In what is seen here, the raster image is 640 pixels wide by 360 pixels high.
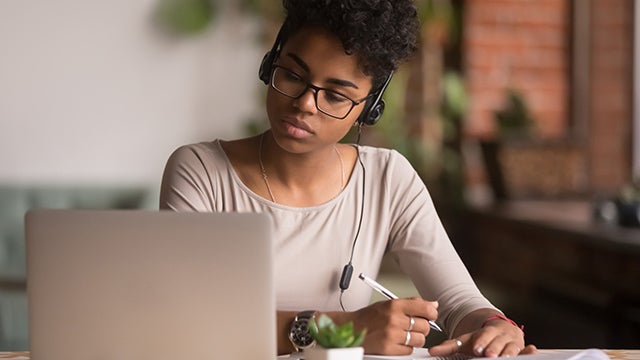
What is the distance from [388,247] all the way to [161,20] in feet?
9.10

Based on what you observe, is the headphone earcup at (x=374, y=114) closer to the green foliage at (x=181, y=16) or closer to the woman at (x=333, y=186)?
the woman at (x=333, y=186)

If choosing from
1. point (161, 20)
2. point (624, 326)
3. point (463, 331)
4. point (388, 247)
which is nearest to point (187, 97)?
point (161, 20)

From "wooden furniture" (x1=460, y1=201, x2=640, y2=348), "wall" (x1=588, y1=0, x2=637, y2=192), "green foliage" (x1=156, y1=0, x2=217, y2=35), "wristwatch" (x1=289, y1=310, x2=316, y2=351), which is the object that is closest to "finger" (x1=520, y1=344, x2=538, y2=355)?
"wristwatch" (x1=289, y1=310, x2=316, y2=351)

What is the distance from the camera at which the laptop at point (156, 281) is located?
4.24 feet

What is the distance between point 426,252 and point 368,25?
46cm

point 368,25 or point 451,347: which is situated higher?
point 368,25

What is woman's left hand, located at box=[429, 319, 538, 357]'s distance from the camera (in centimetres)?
158

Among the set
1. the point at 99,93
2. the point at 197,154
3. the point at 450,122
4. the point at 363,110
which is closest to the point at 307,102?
the point at 363,110

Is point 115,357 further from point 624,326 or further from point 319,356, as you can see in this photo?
point 624,326

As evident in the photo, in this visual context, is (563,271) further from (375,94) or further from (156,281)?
(156,281)

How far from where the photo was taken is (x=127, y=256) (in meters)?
1.30

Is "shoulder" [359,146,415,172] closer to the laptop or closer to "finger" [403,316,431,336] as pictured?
"finger" [403,316,431,336]

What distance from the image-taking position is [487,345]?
1.59 m

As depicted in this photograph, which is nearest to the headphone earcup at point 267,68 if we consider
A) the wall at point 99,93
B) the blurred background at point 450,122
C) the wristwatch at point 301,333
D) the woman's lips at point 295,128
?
the woman's lips at point 295,128
